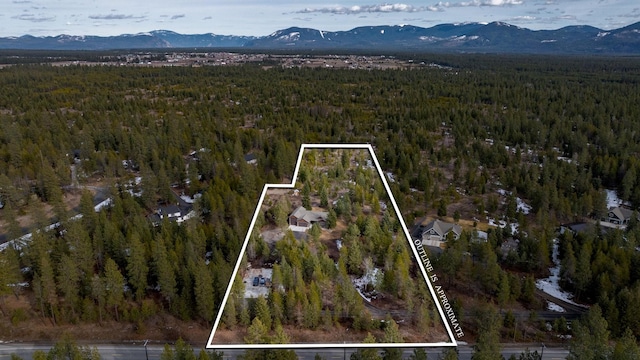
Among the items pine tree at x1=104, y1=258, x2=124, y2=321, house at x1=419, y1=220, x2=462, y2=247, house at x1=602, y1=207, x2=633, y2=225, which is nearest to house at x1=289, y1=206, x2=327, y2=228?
pine tree at x1=104, y1=258, x2=124, y2=321

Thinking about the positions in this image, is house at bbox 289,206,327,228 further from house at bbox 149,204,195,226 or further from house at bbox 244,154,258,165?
house at bbox 244,154,258,165

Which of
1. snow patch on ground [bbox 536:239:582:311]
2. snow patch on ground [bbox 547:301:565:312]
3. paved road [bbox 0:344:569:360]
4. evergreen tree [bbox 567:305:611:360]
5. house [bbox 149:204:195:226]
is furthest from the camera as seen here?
house [bbox 149:204:195:226]

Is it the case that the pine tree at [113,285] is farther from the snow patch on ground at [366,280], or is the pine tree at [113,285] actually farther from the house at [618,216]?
the house at [618,216]

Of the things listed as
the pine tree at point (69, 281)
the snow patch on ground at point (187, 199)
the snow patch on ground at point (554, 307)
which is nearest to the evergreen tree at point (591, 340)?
the snow patch on ground at point (554, 307)

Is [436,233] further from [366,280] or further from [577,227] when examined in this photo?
[366,280]

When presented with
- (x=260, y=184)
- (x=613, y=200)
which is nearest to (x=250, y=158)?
(x=260, y=184)

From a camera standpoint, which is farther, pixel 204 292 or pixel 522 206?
pixel 522 206

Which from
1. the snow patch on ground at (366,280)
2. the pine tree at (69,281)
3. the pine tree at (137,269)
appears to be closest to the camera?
the snow patch on ground at (366,280)
